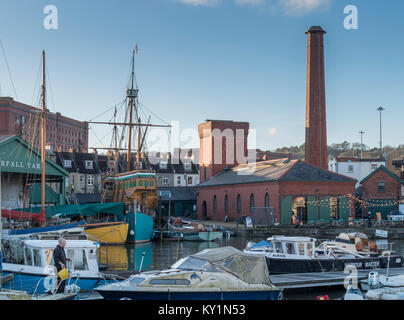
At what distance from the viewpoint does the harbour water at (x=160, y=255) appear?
22.0 m

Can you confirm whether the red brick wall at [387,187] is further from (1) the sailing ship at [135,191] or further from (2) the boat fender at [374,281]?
(2) the boat fender at [374,281]

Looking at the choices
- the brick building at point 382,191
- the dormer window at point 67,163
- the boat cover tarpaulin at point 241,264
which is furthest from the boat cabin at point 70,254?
the dormer window at point 67,163

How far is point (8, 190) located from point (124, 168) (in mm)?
39605

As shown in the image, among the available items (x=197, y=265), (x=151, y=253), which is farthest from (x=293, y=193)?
(x=197, y=265)

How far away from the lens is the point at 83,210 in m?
47.3

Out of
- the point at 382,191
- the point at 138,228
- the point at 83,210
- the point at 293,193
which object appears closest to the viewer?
the point at 138,228

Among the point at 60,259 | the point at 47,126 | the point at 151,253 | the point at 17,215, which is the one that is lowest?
the point at 151,253

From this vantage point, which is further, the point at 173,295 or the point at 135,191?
the point at 135,191

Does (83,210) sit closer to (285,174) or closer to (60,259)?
(285,174)

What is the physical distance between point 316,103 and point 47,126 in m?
71.0

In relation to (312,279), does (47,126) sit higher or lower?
higher
